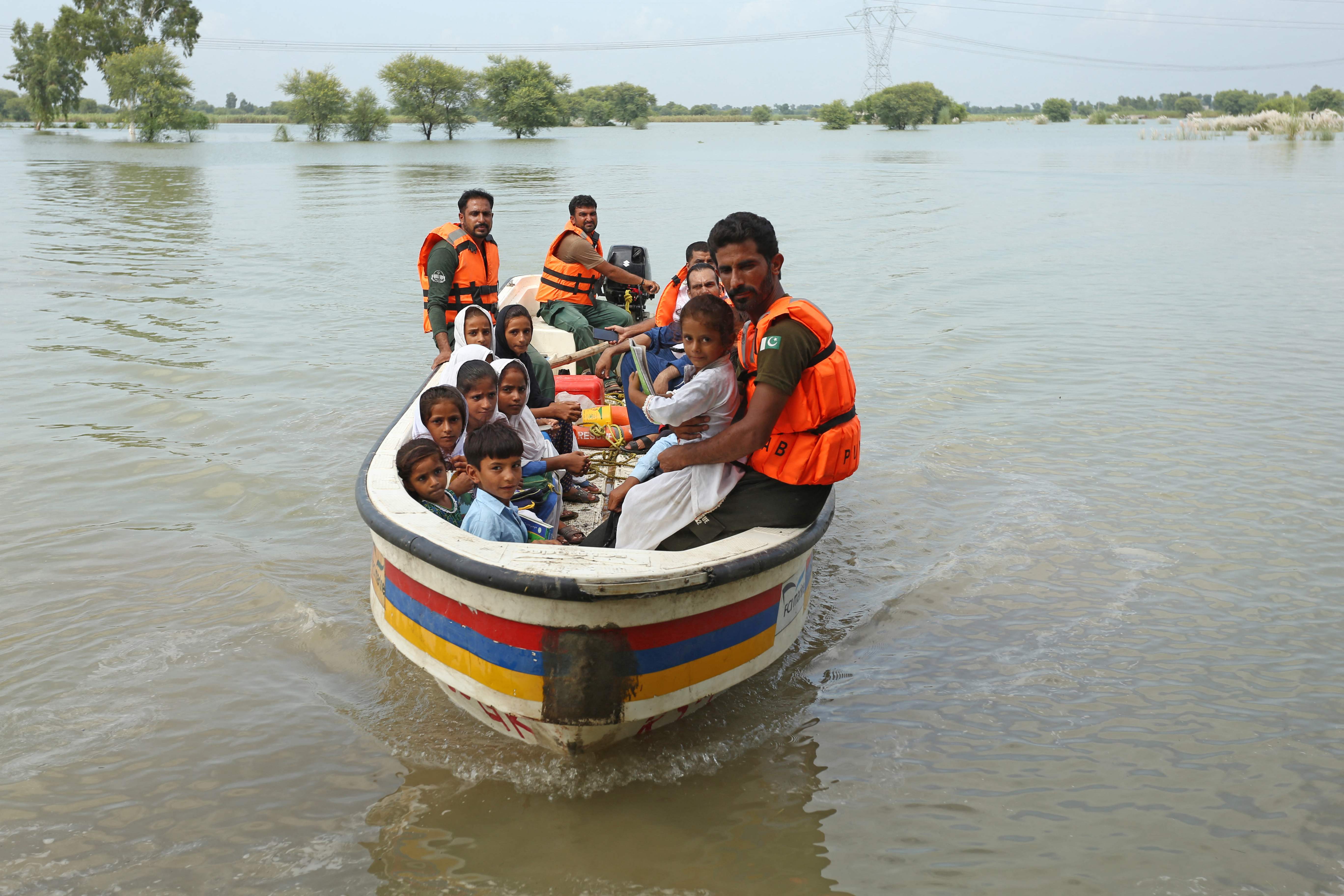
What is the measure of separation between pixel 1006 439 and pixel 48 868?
6330 mm

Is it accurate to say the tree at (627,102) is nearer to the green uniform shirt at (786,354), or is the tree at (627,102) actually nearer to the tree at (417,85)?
the tree at (417,85)

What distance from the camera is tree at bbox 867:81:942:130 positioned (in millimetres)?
84625

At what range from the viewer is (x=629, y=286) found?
25.5 ft

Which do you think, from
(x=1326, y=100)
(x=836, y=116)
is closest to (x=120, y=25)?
(x=836, y=116)

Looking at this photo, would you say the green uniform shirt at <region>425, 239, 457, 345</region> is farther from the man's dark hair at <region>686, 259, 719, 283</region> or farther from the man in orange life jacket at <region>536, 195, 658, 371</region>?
the man's dark hair at <region>686, 259, 719, 283</region>

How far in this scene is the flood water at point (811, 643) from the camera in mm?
2957

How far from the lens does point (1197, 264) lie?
1423 cm

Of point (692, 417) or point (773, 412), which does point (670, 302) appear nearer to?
point (692, 417)

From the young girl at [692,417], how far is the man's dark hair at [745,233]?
0.65 ft

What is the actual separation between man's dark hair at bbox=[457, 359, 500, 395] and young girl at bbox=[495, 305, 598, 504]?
48 centimetres

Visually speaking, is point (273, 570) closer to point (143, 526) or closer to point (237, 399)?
point (143, 526)

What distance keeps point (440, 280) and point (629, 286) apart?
6.41 feet

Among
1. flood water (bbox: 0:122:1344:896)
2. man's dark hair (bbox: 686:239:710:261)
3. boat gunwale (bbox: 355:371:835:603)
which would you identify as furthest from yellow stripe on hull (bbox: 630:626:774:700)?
man's dark hair (bbox: 686:239:710:261)

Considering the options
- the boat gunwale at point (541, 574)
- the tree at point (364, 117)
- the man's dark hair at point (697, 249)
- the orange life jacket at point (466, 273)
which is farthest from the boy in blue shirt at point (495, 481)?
the tree at point (364, 117)
